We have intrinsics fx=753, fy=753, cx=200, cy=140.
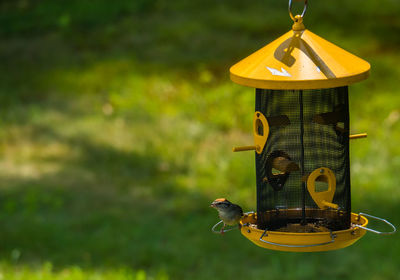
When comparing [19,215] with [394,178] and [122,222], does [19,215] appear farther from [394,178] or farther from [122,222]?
[394,178]

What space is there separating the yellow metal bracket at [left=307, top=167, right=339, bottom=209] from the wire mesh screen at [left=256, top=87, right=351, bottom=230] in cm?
13

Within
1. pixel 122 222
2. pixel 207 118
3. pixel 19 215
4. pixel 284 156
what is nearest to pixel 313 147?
pixel 284 156

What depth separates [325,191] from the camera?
12.8 feet

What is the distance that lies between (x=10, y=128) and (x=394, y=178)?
5526 mm

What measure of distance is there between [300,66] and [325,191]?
788 millimetres

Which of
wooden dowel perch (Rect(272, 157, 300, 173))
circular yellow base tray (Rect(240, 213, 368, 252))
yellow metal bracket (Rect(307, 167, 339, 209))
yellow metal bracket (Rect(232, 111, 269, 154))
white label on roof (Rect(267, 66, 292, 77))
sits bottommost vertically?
circular yellow base tray (Rect(240, 213, 368, 252))

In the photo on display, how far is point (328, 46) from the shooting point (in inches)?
143

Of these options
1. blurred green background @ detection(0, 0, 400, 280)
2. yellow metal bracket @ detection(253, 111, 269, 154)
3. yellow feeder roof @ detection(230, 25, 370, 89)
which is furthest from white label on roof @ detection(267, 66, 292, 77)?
blurred green background @ detection(0, 0, 400, 280)

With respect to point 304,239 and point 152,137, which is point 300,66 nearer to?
point 304,239

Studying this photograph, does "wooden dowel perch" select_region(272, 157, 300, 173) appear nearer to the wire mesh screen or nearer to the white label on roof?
the wire mesh screen

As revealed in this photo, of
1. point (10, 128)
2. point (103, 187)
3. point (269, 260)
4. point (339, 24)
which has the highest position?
point (339, 24)

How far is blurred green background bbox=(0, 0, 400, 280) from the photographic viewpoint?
771 centimetres

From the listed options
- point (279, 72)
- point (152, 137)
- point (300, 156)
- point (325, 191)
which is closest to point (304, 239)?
point (325, 191)

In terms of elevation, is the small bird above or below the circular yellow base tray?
above
